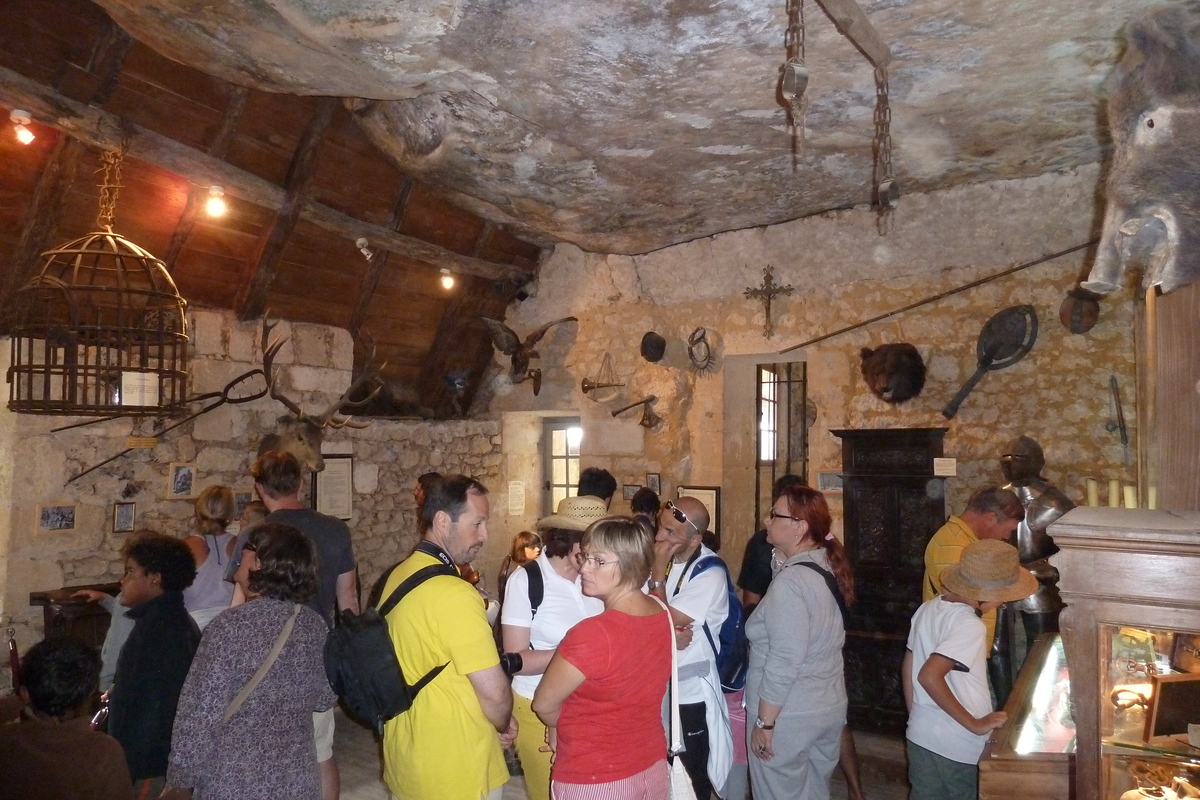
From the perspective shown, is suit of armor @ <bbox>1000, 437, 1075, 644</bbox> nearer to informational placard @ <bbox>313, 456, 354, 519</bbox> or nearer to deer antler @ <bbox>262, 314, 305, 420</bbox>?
deer antler @ <bbox>262, 314, 305, 420</bbox>

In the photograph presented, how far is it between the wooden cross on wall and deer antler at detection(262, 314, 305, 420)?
135 inches

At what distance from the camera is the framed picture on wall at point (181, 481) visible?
5641mm

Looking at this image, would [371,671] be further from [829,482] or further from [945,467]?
[829,482]

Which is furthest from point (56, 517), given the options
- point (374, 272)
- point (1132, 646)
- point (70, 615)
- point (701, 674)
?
point (1132, 646)

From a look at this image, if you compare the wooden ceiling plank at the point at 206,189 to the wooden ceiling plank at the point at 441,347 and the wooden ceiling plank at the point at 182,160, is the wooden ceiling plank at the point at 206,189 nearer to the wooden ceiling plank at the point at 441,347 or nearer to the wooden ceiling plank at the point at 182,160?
the wooden ceiling plank at the point at 182,160

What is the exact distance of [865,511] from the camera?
509 centimetres

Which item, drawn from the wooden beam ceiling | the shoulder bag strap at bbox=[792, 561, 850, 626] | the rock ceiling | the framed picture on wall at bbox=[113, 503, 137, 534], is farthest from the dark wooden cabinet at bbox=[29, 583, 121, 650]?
the shoulder bag strap at bbox=[792, 561, 850, 626]

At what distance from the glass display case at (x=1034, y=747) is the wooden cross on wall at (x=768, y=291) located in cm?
361

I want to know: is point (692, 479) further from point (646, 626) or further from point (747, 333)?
point (646, 626)

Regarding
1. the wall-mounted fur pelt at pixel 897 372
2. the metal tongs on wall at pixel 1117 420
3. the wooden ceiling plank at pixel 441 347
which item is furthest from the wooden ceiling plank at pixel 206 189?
the metal tongs on wall at pixel 1117 420

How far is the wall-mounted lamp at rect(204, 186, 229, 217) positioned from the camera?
17.0 feet

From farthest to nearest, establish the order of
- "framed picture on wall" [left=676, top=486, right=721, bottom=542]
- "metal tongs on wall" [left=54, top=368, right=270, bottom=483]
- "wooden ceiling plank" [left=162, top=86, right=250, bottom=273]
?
"framed picture on wall" [left=676, top=486, right=721, bottom=542]
"metal tongs on wall" [left=54, top=368, right=270, bottom=483]
"wooden ceiling plank" [left=162, top=86, right=250, bottom=273]

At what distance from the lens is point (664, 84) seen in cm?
403

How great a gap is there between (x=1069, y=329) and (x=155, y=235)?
5722mm
